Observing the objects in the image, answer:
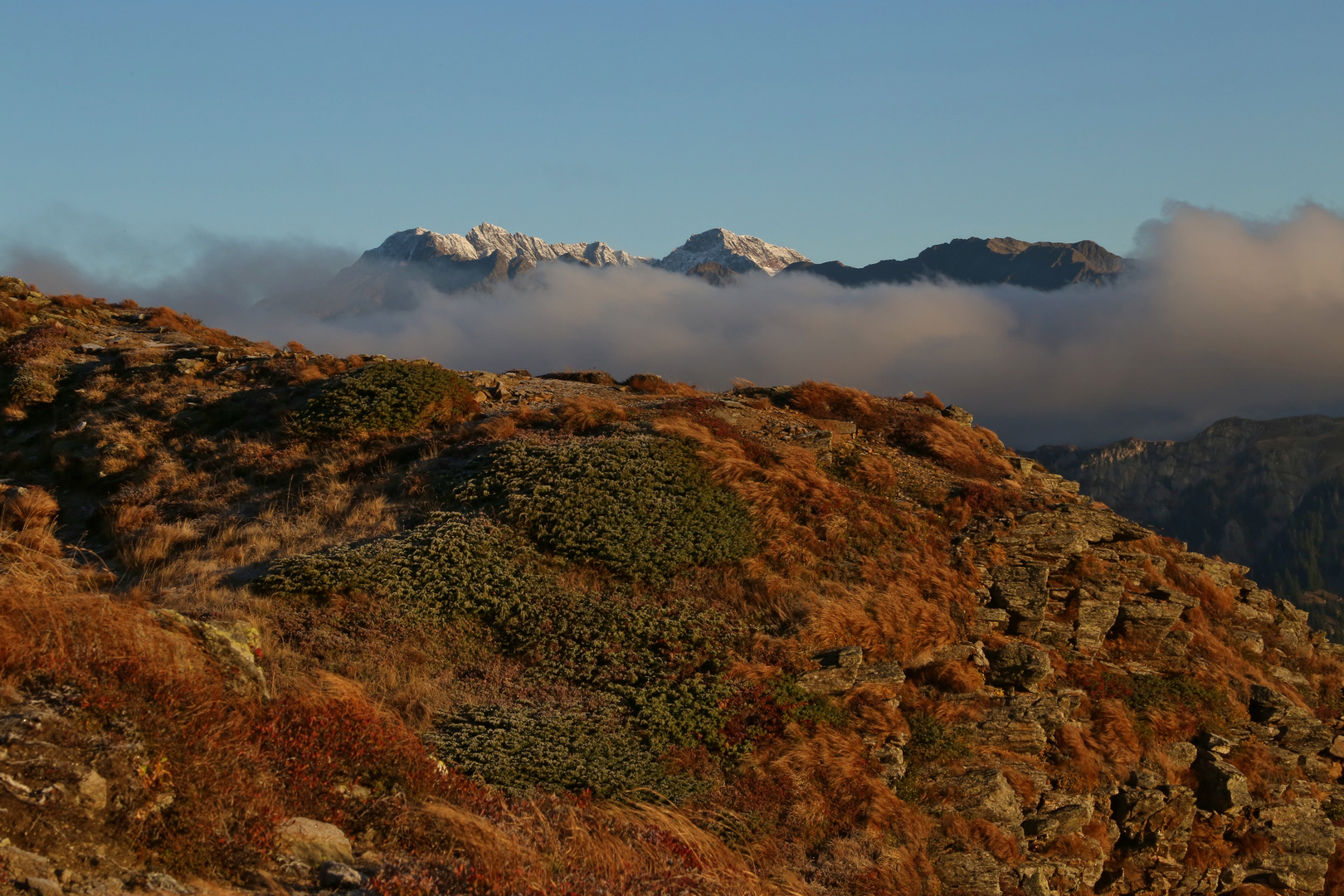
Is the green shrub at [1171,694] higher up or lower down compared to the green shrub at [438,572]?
lower down

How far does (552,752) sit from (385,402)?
50.4ft

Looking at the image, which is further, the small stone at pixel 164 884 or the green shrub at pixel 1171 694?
the green shrub at pixel 1171 694

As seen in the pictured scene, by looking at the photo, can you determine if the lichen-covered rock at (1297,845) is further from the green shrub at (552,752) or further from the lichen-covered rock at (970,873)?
the green shrub at (552,752)

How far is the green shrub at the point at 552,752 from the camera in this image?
10461 millimetres

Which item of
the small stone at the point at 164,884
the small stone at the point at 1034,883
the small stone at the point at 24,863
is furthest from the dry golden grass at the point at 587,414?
the small stone at the point at 24,863

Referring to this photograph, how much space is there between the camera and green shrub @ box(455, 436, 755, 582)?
17250mm

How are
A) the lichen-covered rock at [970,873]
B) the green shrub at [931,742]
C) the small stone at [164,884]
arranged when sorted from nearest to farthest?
the small stone at [164,884]
the lichen-covered rock at [970,873]
the green shrub at [931,742]

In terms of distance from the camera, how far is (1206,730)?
59.2 feet

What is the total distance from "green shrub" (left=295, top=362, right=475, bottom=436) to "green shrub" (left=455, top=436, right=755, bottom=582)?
15.6 feet

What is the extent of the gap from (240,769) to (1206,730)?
1868 centimetres

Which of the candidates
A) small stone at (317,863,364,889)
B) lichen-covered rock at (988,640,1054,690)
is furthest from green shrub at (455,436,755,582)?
small stone at (317,863,364,889)

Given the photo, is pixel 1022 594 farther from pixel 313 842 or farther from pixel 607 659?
pixel 313 842

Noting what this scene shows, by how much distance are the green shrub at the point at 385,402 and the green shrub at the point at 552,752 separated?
1340 cm

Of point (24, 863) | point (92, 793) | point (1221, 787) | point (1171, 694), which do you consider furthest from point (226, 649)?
point (1171, 694)
